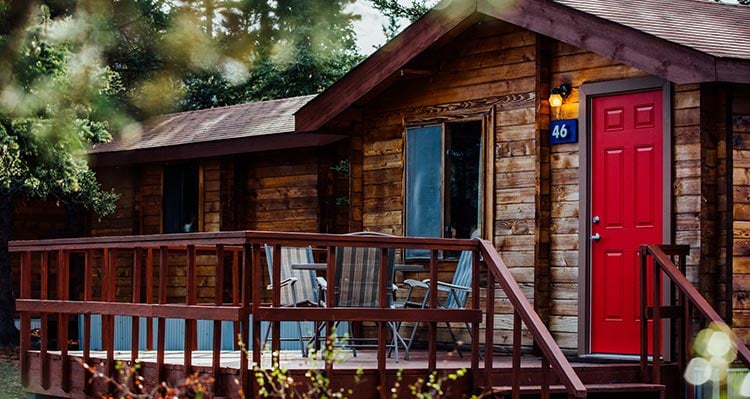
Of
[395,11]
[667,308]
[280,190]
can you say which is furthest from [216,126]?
[395,11]

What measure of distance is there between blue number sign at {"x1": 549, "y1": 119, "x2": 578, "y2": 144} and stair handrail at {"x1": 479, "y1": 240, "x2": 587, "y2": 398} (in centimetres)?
212

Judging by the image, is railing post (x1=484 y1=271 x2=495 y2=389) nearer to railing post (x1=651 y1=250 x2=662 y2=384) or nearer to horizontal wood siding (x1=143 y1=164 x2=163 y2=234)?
railing post (x1=651 y1=250 x2=662 y2=384)

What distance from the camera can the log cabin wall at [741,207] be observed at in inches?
366

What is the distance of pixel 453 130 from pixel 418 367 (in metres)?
3.46

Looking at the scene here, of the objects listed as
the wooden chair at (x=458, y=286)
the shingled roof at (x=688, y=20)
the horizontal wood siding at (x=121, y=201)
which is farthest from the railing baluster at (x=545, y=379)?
the horizontal wood siding at (x=121, y=201)

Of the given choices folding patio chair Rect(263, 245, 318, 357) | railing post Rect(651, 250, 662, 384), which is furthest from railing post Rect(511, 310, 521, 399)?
folding patio chair Rect(263, 245, 318, 357)

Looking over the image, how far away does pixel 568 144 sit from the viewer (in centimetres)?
1039

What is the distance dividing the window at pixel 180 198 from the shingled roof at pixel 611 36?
4.34 metres

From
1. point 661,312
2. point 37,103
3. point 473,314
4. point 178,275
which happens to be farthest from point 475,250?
point 178,275

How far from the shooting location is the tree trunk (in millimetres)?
17141

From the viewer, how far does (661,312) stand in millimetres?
8922

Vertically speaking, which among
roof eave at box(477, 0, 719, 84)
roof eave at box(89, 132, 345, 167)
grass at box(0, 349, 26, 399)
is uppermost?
roof eave at box(477, 0, 719, 84)

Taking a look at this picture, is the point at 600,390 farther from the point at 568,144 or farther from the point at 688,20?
the point at 688,20

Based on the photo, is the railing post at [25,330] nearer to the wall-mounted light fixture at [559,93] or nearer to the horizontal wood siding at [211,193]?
the wall-mounted light fixture at [559,93]
